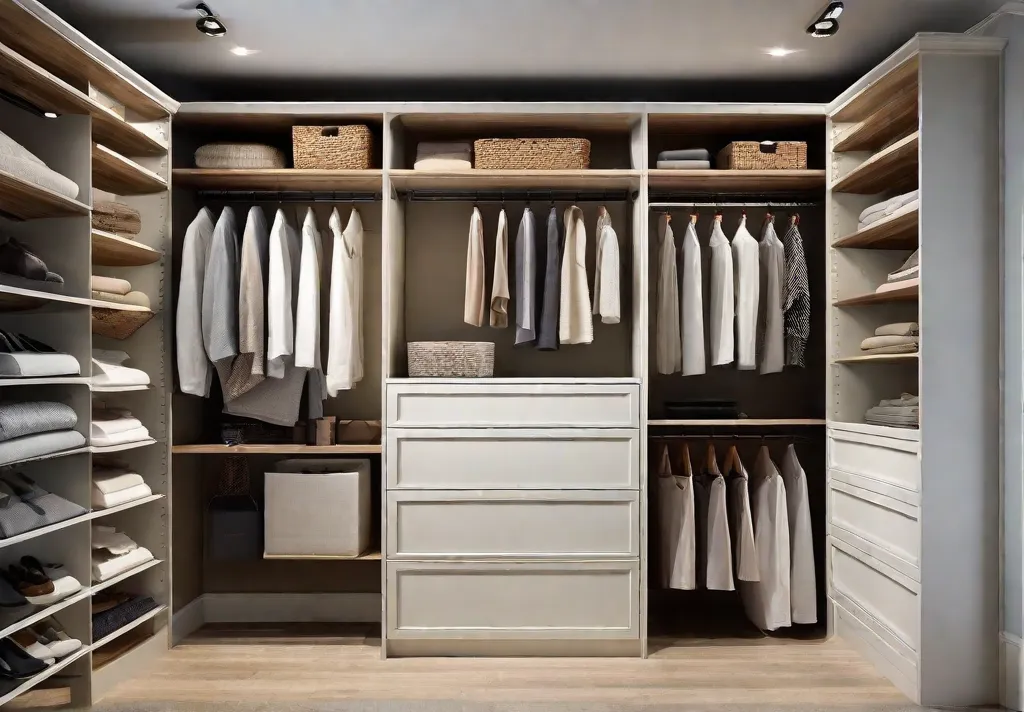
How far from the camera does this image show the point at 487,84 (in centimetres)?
376

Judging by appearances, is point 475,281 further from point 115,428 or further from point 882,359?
point 882,359

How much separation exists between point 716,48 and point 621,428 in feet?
5.30

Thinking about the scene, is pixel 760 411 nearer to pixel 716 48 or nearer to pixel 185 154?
pixel 716 48

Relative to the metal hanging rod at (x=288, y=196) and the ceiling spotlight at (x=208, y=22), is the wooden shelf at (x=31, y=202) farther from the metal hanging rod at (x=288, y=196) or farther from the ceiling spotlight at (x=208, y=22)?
the metal hanging rod at (x=288, y=196)

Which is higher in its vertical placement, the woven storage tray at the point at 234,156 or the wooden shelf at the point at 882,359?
the woven storage tray at the point at 234,156

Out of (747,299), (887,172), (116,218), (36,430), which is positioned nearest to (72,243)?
(116,218)

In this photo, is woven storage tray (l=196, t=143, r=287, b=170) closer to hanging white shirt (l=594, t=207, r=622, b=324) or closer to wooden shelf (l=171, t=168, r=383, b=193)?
wooden shelf (l=171, t=168, r=383, b=193)

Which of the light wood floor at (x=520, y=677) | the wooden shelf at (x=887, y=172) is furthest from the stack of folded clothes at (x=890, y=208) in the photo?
the light wood floor at (x=520, y=677)

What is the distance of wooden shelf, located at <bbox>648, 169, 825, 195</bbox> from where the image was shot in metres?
3.53

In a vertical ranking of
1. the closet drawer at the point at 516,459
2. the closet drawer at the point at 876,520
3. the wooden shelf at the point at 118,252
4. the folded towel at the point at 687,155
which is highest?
the folded towel at the point at 687,155

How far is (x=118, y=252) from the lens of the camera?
3121mm

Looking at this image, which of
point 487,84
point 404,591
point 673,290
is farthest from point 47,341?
point 673,290

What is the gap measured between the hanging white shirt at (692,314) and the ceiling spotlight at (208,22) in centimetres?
210

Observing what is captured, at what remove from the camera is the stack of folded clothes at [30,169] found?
2.36 metres
